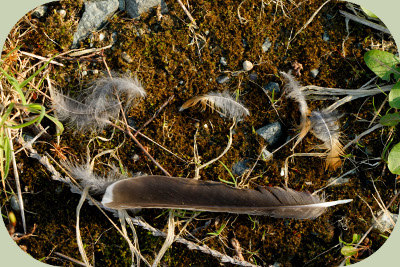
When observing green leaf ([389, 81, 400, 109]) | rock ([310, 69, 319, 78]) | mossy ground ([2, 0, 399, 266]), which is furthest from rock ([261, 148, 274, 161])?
green leaf ([389, 81, 400, 109])

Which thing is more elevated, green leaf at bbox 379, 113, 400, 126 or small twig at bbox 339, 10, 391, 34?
small twig at bbox 339, 10, 391, 34

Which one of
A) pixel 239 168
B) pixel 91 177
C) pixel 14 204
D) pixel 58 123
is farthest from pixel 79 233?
pixel 239 168

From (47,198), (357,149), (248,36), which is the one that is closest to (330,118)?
(357,149)

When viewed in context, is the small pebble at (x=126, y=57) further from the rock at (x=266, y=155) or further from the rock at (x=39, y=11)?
the rock at (x=266, y=155)

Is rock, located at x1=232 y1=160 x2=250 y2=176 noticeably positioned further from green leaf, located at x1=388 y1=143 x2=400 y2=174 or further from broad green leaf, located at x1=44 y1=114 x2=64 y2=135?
broad green leaf, located at x1=44 y1=114 x2=64 y2=135

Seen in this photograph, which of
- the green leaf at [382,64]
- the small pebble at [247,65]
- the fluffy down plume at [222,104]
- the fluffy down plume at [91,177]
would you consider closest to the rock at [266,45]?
the small pebble at [247,65]

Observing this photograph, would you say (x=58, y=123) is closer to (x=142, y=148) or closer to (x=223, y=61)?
(x=142, y=148)

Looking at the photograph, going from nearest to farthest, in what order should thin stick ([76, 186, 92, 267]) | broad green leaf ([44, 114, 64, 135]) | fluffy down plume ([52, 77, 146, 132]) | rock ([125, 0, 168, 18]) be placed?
broad green leaf ([44, 114, 64, 135]) < thin stick ([76, 186, 92, 267]) < fluffy down plume ([52, 77, 146, 132]) < rock ([125, 0, 168, 18])
